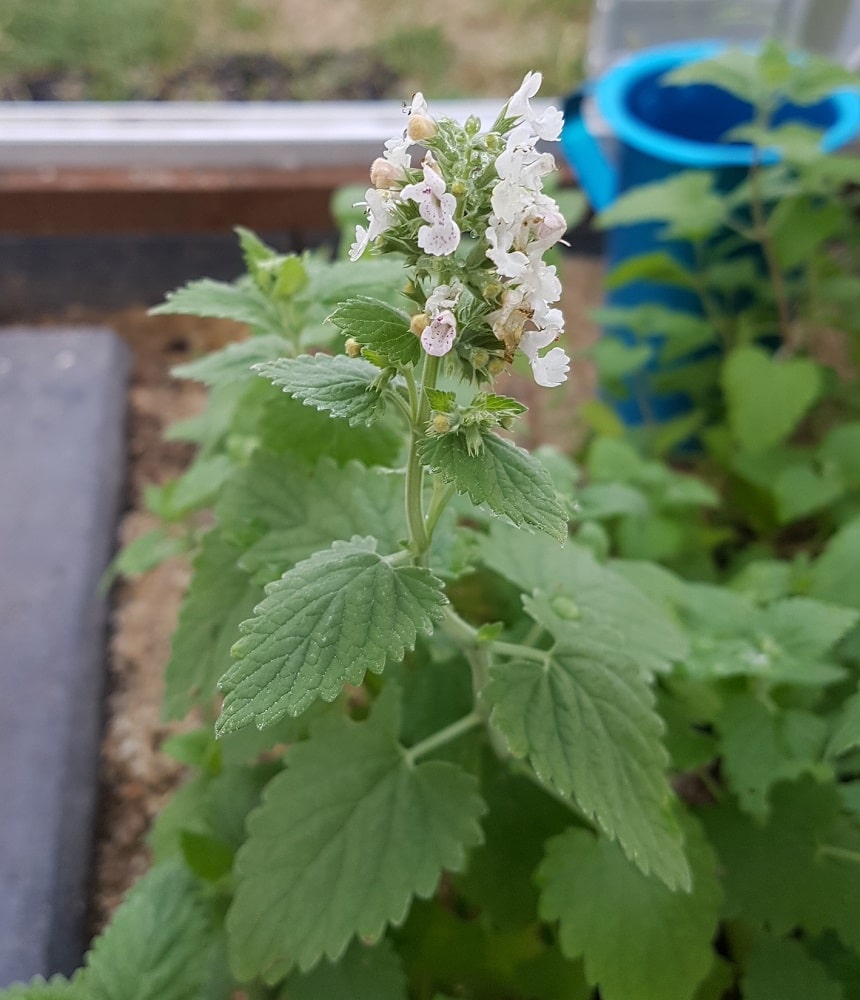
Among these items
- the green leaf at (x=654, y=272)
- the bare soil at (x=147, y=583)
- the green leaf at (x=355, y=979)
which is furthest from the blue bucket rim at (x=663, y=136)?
the green leaf at (x=355, y=979)

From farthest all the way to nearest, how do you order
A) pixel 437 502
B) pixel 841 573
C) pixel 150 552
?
pixel 150 552 → pixel 841 573 → pixel 437 502

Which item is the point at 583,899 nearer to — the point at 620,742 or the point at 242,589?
the point at 620,742

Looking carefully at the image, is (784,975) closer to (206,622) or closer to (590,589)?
(590,589)

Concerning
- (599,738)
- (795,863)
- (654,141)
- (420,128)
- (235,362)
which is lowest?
(795,863)

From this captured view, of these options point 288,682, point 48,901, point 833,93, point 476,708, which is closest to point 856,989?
point 476,708

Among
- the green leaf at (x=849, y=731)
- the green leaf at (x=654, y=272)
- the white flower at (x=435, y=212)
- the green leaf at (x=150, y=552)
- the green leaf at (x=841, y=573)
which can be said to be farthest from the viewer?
the green leaf at (x=654, y=272)

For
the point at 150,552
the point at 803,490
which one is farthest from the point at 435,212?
the point at 803,490

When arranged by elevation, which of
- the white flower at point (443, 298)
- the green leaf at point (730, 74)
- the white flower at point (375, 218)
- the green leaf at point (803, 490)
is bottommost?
the green leaf at point (803, 490)

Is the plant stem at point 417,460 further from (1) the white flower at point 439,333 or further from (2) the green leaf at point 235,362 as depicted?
(2) the green leaf at point 235,362
